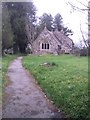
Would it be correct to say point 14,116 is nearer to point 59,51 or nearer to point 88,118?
point 88,118

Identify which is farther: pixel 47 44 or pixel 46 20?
pixel 46 20

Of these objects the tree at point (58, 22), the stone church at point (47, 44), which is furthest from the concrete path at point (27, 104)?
the tree at point (58, 22)

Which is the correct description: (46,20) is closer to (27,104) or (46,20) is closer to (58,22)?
(58,22)

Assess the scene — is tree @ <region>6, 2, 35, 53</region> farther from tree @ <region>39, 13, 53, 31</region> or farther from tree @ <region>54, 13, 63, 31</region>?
tree @ <region>54, 13, 63, 31</region>

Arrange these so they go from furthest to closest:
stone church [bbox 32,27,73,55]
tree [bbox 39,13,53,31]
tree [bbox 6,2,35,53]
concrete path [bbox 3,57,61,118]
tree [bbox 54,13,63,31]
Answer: tree [bbox 54,13,63,31], tree [bbox 39,13,53,31], stone church [bbox 32,27,73,55], tree [bbox 6,2,35,53], concrete path [bbox 3,57,61,118]

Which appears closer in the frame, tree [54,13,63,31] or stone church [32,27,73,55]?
stone church [32,27,73,55]

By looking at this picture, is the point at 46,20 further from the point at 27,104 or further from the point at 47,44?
the point at 27,104

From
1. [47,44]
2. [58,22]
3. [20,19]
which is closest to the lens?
[20,19]

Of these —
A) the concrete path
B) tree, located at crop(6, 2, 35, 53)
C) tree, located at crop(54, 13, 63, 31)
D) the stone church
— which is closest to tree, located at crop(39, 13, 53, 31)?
tree, located at crop(54, 13, 63, 31)

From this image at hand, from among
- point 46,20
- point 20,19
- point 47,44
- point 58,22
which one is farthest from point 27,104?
point 58,22

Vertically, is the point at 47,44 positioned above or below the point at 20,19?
below

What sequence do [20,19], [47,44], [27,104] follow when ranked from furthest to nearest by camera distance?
[47,44] < [20,19] < [27,104]

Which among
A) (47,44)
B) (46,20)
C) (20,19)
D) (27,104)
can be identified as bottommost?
(27,104)

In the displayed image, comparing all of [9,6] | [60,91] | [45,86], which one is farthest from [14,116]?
[9,6]
